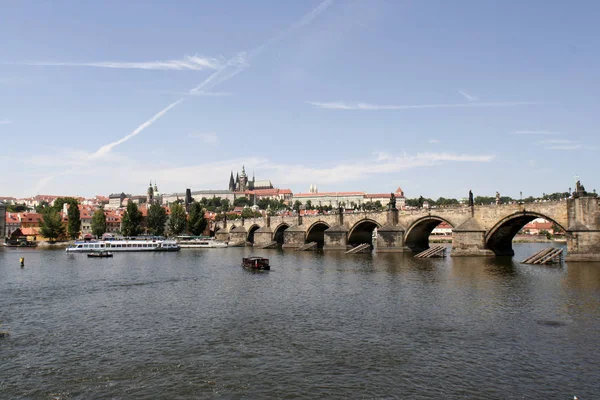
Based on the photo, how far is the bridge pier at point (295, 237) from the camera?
9212cm

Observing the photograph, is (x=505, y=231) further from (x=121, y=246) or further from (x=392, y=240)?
(x=121, y=246)

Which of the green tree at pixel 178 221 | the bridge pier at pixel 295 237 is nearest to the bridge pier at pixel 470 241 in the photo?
the bridge pier at pixel 295 237

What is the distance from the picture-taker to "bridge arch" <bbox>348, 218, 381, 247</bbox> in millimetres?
79088

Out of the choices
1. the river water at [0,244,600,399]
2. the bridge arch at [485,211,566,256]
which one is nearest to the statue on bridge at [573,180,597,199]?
the bridge arch at [485,211,566,256]

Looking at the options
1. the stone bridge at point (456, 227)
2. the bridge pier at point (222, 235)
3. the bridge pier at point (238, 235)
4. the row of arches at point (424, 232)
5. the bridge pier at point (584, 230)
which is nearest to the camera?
the bridge pier at point (584, 230)

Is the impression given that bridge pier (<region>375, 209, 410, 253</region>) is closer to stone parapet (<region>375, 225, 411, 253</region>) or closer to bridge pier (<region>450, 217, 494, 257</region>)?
stone parapet (<region>375, 225, 411, 253</region>)

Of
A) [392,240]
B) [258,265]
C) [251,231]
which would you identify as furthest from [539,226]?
[258,265]

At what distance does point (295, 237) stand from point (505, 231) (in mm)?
42772

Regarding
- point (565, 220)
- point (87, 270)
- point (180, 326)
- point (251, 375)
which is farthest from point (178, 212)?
Result: point (251, 375)

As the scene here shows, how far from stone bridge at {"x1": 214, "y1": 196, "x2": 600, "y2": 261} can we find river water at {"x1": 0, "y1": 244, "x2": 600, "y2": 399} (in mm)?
8084

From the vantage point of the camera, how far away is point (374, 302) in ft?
98.8

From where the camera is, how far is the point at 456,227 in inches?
2351

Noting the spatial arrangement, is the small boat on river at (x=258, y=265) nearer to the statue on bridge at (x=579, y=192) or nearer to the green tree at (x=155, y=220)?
the statue on bridge at (x=579, y=192)

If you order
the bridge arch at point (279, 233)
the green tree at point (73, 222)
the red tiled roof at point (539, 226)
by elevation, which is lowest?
the red tiled roof at point (539, 226)
